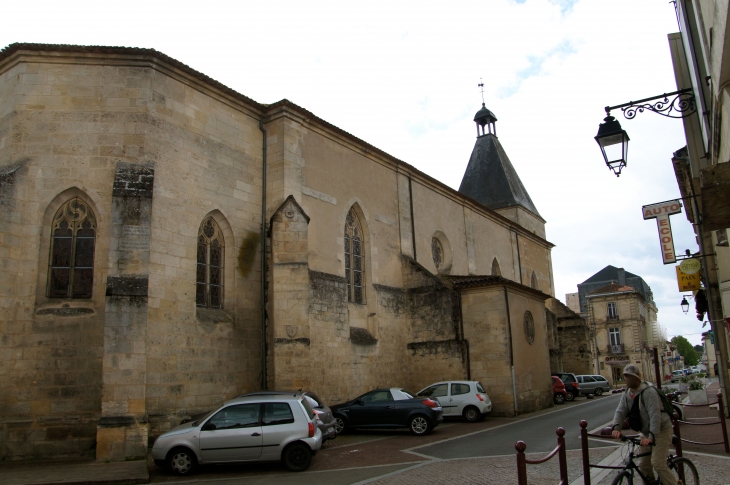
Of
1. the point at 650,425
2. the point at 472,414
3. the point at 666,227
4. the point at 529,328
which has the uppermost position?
the point at 666,227

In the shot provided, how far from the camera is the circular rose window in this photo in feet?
68.6

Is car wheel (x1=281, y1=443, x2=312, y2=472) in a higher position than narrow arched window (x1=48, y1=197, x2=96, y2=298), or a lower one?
lower

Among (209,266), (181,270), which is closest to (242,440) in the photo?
(181,270)

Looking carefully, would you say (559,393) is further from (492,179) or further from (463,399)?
(492,179)

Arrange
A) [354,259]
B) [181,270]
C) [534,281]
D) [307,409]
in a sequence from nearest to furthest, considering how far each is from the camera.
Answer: [307,409], [181,270], [354,259], [534,281]

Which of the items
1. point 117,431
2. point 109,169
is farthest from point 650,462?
point 109,169

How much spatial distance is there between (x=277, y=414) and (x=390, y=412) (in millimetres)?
4885

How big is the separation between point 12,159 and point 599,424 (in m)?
15.1

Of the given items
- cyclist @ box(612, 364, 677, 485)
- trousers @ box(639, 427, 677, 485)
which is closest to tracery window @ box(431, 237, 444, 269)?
cyclist @ box(612, 364, 677, 485)

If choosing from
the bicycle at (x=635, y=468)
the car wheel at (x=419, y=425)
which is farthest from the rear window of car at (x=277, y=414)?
the bicycle at (x=635, y=468)

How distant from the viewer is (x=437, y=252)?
24562 mm

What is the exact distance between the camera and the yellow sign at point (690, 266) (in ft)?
48.8

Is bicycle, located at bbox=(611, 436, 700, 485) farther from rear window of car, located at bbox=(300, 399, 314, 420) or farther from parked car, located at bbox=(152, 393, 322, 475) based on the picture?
rear window of car, located at bbox=(300, 399, 314, 420)

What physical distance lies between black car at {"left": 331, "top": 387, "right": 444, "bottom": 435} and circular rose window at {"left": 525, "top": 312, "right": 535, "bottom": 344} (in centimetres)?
753
